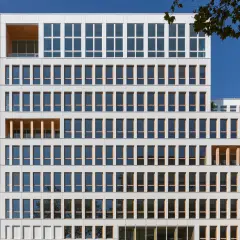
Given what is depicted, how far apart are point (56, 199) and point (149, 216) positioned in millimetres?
11169

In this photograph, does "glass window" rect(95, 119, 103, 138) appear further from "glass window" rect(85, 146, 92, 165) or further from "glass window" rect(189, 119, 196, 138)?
"glass window" rect(189, 119, 196, 138)

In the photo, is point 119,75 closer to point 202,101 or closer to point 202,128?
point 202,101

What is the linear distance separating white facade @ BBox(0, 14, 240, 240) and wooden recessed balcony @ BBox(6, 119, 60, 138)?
1.24 feet

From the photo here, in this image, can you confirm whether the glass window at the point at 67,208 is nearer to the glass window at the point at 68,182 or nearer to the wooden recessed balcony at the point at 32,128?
the glass window at the point at 68,182

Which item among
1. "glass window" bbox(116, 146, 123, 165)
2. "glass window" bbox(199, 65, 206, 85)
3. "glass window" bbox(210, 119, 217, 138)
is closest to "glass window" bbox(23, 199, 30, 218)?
"glass window" bbox(116, 146, 123, 165)

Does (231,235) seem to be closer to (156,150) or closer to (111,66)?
(156,150)

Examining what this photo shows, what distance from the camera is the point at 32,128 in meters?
43.5

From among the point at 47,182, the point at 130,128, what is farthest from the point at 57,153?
the point at 130,128

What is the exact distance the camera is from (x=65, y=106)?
144ft

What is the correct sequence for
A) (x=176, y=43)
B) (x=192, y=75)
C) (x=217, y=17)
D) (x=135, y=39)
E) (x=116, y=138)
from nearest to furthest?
(x=217, y=17) < (x=116, y=138) < (x=135, y=39) < (x=176, y=43) < (x=192, y=75)

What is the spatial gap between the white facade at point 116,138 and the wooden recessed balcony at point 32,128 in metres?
0.38

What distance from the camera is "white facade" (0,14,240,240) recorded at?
1693 inches

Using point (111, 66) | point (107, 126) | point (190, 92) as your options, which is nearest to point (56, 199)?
point (107, 126)

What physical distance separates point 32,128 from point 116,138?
33.2 feet
